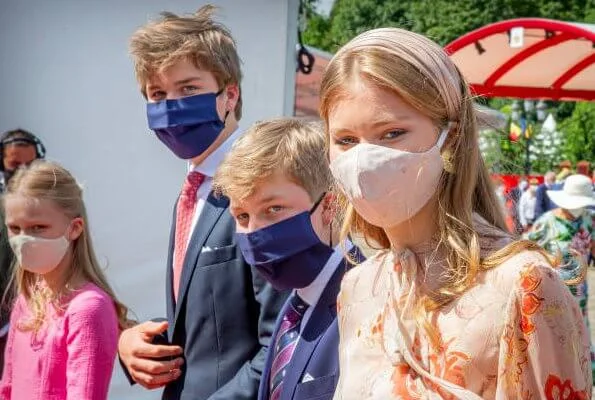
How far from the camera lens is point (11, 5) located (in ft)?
14.4

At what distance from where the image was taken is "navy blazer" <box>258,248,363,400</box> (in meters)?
1.99

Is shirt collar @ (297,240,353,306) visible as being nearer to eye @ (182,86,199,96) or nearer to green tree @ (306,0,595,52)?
eye @ (182,86,199,96)

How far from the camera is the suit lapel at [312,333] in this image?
2.02 metres

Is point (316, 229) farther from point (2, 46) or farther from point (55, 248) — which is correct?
point (2, 46)

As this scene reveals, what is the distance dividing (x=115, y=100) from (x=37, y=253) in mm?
1517

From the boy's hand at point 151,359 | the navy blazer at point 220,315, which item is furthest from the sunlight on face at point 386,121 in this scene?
the boy's hand at point 151,359

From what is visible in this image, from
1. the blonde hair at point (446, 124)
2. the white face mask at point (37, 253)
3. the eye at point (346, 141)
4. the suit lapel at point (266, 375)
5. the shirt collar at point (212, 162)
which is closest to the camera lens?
the blonde hair at point (446, 124)

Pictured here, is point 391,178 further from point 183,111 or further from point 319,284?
point 183,111

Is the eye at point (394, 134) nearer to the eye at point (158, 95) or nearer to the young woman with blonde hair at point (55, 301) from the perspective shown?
the eye at point (158, 95)

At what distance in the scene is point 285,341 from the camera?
6.98 feet

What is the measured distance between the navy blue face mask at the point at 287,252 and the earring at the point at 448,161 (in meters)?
0.74

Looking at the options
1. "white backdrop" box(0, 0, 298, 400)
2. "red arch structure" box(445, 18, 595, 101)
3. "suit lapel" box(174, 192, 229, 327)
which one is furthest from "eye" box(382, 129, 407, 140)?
"red arch structure" box(445, 18, 595, 101)

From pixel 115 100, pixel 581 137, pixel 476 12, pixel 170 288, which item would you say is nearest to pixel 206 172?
pixel 170 288

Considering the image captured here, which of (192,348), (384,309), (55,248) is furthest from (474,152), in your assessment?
(55,248)
